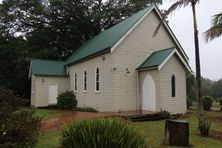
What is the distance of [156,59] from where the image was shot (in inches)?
822

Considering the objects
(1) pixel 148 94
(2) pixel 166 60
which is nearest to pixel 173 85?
(1) pixel 148 94

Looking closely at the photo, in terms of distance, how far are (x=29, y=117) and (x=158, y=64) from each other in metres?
13.2

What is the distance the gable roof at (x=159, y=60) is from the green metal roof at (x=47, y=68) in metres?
12.0

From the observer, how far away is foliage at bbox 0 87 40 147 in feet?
22.8

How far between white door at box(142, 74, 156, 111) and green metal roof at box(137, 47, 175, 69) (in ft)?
3.04

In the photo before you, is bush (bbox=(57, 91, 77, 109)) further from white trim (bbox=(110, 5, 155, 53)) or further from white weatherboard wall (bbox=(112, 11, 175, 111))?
white trim (bbox=(110, 5, 155, 53))

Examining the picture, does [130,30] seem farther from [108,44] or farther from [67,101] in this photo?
[67,101]

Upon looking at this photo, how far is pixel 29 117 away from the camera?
7809 millimetres

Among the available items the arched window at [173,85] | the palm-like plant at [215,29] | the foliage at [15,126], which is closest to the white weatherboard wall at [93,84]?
the arched window at [173,85]

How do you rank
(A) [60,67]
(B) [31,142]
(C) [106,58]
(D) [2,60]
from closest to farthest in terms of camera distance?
(B) [31,142]
(C) [106,58]
(A) [60,67]
(D) [2,60]

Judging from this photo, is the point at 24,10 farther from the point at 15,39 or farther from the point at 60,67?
the point at 60,67

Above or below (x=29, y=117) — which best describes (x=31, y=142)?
below

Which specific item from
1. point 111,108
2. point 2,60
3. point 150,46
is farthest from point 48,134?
point 2,60

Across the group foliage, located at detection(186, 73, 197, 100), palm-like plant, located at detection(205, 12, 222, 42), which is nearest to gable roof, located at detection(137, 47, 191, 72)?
palm-like plant, located at detection(205, 12, 222, 42)
